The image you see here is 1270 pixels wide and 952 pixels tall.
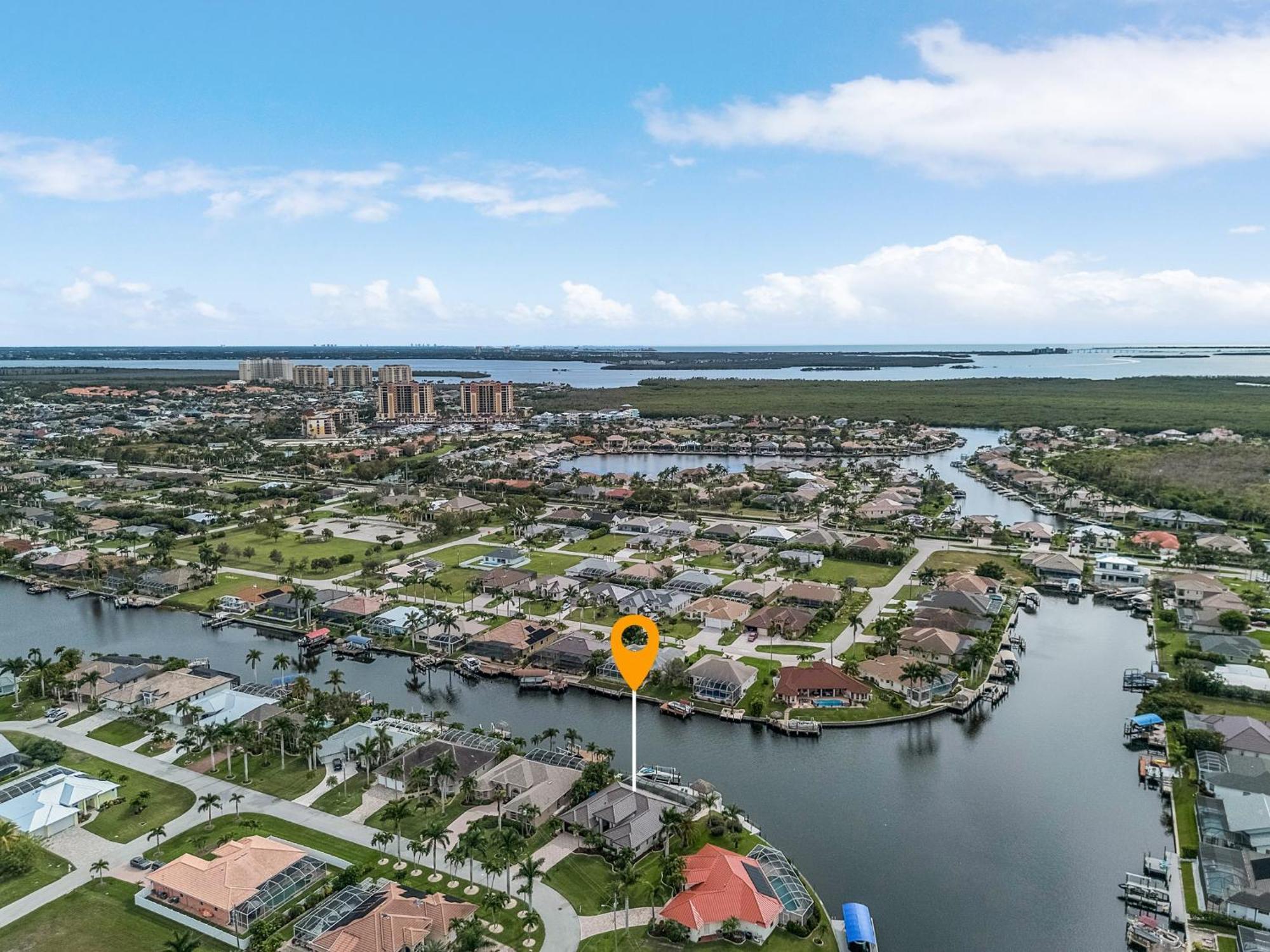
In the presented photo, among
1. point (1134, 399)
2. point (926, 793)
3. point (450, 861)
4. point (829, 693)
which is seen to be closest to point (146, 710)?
point (450, 861)

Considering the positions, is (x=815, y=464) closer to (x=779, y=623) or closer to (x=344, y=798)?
(x=779, y=623)

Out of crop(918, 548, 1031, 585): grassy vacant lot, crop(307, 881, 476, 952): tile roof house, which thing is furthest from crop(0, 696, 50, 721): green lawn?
crop(918, 548, 1031, 585): grassy vacant lot

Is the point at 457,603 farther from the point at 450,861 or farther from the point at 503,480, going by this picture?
the point at 503,480

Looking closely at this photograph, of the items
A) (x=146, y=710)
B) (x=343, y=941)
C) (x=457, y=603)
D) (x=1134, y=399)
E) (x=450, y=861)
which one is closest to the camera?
(x=343, y=941)

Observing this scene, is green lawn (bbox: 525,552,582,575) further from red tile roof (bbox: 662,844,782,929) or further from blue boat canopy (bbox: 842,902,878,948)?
blue boat canopy (bbox: 842,902,878,948)

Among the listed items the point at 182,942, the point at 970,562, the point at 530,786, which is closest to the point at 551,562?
the point at 970,562

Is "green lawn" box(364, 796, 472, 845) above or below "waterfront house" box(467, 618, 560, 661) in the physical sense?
below
